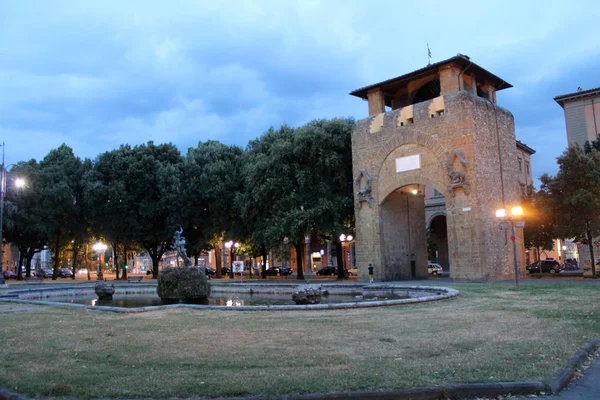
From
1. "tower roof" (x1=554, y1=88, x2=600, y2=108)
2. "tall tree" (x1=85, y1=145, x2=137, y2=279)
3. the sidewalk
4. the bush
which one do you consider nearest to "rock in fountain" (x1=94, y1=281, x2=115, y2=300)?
the bush

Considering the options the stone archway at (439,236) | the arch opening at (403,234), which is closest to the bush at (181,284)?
the arch opening at (403,234)

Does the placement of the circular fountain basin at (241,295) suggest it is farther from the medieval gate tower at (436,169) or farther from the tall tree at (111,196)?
the tall tree at (111,196)

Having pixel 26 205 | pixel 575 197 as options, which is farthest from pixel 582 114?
pixel 26 205

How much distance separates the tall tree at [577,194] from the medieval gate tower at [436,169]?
9.11ft

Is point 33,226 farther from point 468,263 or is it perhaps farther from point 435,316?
point 435,316

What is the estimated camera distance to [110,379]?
5762 mm

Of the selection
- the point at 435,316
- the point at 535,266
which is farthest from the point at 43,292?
the point at 535,266

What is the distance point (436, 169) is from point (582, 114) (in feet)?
81.5

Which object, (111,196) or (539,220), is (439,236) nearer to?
(539,220)

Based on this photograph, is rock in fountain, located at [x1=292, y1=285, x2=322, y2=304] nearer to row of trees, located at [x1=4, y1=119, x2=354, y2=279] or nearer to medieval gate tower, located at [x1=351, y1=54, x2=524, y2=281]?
medieval gate tower, located at [x1=351, y1=54, x2=524, y2=281]

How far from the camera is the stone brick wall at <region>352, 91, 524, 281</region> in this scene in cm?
2684

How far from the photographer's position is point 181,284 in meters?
17.8

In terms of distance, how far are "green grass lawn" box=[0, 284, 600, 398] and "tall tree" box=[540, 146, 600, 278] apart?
16076 mm

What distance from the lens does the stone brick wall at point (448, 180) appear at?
88.1ft
